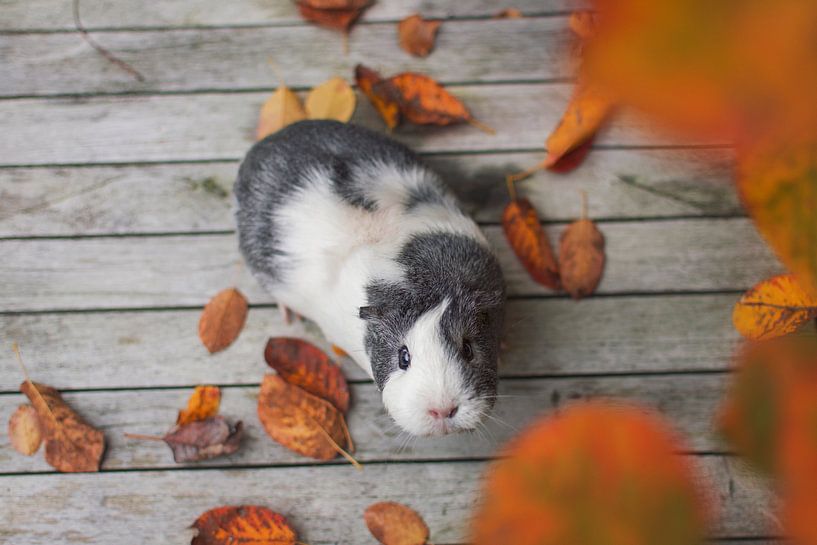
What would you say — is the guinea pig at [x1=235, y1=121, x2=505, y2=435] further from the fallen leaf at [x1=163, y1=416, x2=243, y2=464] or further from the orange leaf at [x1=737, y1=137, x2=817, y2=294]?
the orange leaf at [x1=737, y1=137, x2=817, y2=294]

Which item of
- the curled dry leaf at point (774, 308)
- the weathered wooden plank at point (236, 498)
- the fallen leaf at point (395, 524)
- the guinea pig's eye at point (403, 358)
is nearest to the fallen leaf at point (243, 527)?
the weathered wooden plank at point (236, 498)

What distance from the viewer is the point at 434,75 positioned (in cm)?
233

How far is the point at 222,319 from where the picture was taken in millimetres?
2162

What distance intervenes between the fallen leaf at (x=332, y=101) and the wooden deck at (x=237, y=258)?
0.25 ft

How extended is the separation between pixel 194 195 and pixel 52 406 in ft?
2.83

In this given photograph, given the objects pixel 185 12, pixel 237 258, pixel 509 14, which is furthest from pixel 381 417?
pixel 185 12

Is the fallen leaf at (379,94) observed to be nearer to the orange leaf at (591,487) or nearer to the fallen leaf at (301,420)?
the fallen leaf at (301,420)

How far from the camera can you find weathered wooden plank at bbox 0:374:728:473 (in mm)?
2072

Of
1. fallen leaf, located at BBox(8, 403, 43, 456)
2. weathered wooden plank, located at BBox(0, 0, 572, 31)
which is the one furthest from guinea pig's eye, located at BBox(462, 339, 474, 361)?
fallen leaf, located at BBox(8, 403, 43, 456)

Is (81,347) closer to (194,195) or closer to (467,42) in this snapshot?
(194,195)

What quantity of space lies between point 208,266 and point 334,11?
1.06 m

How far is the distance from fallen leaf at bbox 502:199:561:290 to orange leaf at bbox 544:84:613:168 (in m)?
0.23

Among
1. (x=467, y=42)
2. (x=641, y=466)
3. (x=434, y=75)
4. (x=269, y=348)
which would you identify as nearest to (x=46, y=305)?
(x=269, y=348)

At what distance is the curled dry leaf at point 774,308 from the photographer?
1941 millimetres
